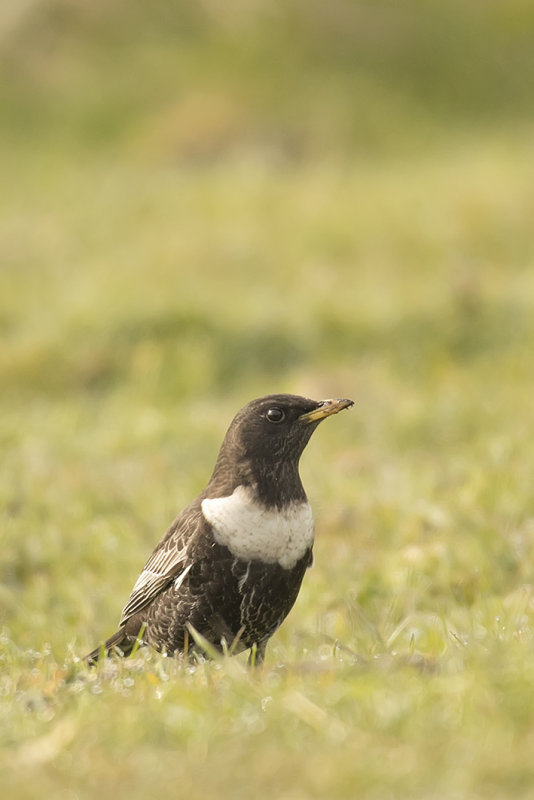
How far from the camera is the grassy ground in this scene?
3303mm

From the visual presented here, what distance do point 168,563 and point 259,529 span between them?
54 cm

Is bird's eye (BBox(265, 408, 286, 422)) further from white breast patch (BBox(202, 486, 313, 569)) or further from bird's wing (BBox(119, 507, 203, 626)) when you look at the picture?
bird's wing (BBox(119, 507, 203, 626))

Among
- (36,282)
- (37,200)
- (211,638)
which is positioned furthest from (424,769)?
(37,200)

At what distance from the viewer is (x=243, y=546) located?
15.0ft

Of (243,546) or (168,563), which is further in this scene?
(168,563)

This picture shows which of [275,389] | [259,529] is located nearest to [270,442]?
[259,529]

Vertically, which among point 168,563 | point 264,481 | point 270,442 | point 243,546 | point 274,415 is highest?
point 274,415

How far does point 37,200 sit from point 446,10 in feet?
39.4

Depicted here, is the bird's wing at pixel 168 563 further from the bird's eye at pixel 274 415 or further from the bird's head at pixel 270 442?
the bird's eye at pixel 274 415

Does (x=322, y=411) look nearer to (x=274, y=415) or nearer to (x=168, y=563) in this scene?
(x=274, y=415)

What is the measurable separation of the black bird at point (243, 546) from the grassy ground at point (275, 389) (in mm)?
240

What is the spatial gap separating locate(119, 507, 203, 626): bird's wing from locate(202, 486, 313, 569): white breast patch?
0.15 meters

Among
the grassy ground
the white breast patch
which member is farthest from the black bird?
the grassy ground

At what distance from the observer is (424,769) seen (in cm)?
299
